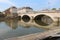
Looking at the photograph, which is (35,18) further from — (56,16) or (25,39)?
(25,39)

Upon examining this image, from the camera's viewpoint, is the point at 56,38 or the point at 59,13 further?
the point at 59,13

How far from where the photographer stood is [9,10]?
7944 centimetres

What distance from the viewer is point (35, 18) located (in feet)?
176

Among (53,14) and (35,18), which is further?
(35,18)

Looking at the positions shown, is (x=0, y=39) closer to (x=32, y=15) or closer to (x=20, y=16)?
(x=32, y=15)

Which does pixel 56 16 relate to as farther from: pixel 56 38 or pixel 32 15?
pixel 56 38

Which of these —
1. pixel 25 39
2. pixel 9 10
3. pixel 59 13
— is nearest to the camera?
pixel 25 39

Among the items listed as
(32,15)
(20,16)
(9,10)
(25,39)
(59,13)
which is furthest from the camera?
(9,10)

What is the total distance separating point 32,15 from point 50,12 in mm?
9257

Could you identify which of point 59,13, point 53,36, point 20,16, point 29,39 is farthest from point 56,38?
point 20,16

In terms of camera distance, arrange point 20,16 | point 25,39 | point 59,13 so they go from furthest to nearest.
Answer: point 20,16 → point 59,13 → point 25,39

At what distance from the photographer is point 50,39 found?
14297 mm

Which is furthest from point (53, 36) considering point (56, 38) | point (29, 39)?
point (29, 39)

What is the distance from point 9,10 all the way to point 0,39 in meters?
62.2
